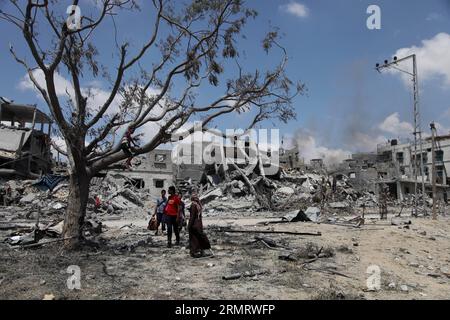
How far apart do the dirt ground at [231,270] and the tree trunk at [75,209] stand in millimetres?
360

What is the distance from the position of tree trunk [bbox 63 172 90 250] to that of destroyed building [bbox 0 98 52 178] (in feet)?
74.1

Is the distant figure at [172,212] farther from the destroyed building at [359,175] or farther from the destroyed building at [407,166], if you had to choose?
the destroyed building at [407,166]

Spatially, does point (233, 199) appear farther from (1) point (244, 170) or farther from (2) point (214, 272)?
(2) point (214, 272)

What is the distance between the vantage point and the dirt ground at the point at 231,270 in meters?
7.09

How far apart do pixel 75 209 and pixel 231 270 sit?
14.0 ft

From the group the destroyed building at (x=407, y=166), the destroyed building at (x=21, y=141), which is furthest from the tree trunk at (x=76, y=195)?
the destroyed building at (x=407, y=166)

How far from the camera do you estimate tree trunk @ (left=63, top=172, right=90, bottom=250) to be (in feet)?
34.0

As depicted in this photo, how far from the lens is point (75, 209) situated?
1055 centimetres

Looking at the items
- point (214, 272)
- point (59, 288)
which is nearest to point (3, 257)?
Result: point (59, 288)

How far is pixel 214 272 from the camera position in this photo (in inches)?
329

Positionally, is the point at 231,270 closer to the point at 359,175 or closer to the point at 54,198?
the point at 54,198

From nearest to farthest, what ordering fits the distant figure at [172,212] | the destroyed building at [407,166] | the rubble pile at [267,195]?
the distant figure at [172,212]
the rubble pile at [267,195]
the destroyed building at [407,166]

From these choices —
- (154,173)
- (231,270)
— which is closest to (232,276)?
(231,270)

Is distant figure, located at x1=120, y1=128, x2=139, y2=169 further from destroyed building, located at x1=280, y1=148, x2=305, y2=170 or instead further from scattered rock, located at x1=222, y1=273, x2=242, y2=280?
destroyed building, located at x1=280, y1=148, x2=305, y2=170
